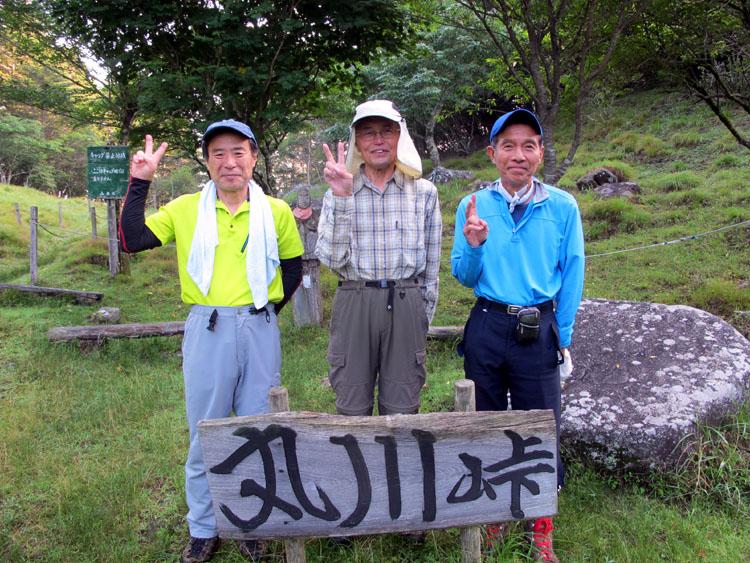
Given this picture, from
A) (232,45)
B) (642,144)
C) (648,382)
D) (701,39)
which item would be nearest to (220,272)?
(648,382)

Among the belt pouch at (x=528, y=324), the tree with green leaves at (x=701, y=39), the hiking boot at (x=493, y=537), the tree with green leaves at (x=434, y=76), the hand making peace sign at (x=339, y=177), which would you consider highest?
the tree with green leaves at (x=434, y=76)

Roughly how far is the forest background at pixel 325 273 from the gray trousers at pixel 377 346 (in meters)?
0.78

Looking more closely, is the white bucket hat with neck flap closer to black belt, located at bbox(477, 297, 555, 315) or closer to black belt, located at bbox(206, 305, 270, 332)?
black belt, located at bbox(477, 297, 555, 315)

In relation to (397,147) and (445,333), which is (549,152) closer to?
(445,333)

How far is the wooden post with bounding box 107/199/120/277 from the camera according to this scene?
930cm

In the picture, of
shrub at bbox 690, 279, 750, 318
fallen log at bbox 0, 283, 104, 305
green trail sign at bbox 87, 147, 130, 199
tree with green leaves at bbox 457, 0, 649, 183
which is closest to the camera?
tree with green leaves at bbox 457, 0, 649, 183

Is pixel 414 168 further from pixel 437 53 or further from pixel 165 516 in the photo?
pixel 437 53

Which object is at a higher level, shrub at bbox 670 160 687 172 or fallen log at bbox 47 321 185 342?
shrub at bbox 670 160 687 172

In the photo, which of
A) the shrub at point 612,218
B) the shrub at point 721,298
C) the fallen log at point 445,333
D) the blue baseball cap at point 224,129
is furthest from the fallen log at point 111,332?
the shrub at point 612,218

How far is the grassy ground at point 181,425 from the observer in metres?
2.81

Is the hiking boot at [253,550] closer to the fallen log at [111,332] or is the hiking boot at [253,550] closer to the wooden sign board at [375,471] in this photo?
the wooden sign board at [375,471]

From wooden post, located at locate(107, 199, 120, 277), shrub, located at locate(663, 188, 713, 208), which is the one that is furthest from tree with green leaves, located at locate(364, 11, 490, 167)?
wooden post, located at locate(107, 199, 120, 277)

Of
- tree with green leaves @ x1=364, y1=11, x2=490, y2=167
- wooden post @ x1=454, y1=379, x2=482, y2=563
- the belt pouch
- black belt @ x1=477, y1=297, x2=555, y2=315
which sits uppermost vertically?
tree with green leaves @ x1=364, y1=11, x2=490, y2=167

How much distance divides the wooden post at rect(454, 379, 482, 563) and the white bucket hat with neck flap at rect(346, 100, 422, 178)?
42.5 inches
